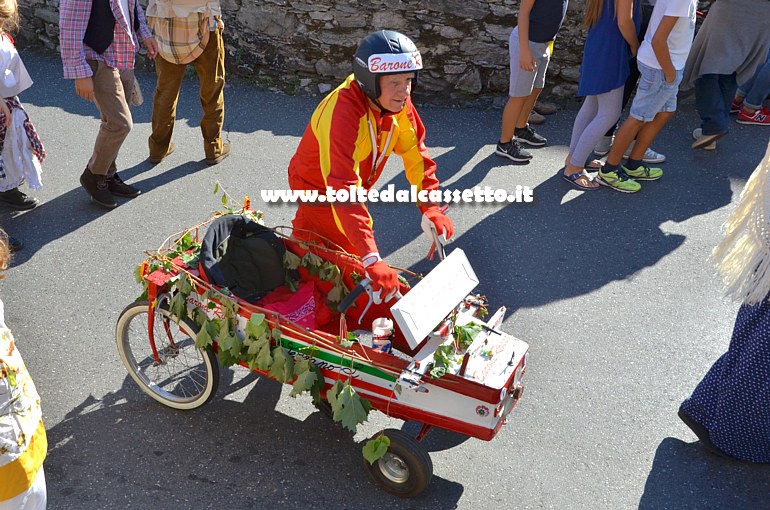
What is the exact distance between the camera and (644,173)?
614 cm

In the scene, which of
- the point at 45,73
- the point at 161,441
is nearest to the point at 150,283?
the point at 161,441

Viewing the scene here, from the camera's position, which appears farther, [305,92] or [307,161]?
[305,92]

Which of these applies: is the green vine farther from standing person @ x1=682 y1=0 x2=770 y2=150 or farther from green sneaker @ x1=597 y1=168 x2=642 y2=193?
standing person @ x1=682 y1=0 x2=770 y2=150

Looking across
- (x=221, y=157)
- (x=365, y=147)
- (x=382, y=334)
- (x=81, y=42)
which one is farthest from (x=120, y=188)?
(x=382, y=334)

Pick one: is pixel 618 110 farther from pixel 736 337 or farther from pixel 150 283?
pixel 150 283

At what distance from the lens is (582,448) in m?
3.83

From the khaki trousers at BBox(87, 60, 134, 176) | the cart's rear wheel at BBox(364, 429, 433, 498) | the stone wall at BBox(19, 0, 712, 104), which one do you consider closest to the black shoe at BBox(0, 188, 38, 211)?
the khaki trousers at BBox(87, 60, 134, 176)

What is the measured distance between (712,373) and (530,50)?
3.21 m

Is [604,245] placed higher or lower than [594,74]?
lower

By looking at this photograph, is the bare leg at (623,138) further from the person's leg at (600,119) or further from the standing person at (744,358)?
the standing person at (744,358)

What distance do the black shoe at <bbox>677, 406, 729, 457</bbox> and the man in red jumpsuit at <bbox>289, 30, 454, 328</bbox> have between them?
1536mm

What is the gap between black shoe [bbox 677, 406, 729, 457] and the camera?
3.75 meters

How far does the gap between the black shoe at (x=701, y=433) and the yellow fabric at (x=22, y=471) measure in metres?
3.01

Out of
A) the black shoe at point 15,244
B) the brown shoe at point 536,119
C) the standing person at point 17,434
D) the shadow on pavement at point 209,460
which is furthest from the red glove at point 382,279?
the brown shoe at point 536,119
